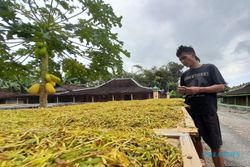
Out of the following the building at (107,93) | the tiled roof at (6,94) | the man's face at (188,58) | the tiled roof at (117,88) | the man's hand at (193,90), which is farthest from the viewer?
the tiled roof at (6,94)

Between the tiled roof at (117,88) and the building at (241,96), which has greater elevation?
the tiled roof at (117,88)

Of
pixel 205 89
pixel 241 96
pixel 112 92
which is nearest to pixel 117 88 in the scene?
pixel 112 92

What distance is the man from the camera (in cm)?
326

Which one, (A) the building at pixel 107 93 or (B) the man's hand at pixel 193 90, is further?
(A) the building at pixel 107 93

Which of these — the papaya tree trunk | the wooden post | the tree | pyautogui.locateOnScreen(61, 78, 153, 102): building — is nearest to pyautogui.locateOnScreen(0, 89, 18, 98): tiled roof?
pyautogui.locateOnScreen(61, 78, 153, 102): building

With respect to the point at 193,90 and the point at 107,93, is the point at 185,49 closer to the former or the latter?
the point at 193,90

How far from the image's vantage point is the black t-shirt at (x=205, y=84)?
11.1 ft

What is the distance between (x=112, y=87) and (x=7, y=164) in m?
36.4

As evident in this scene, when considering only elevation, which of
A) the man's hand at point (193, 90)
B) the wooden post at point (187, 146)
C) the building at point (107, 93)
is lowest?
the wooden post at point (187, 146)

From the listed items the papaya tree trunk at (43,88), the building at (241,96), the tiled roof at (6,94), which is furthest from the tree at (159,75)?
the papaya tree trunk at (43,88)

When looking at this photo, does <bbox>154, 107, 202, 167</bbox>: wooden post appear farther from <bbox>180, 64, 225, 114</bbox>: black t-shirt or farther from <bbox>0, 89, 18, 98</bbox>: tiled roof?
<bbox>0, 89, 18, 98</bbox>: tiled roof

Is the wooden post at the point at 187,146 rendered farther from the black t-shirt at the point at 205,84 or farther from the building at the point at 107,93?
the building at the point at 107,93

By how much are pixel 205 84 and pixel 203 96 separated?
0.15 m

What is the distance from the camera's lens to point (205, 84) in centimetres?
346
